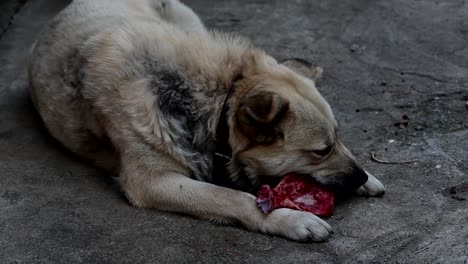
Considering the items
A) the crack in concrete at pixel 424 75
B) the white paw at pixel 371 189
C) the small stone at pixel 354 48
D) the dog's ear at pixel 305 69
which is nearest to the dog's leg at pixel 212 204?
the white paw at pixel 371 189

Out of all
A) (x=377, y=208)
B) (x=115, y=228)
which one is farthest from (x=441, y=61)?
(x=115, y=228)

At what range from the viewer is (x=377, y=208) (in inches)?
175

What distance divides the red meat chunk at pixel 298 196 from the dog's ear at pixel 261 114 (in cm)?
30

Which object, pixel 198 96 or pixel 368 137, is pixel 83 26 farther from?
pixel 368 137

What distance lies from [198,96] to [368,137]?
1.57 meters

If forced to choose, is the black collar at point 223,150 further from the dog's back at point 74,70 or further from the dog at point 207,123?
the dog's back at point 74,70

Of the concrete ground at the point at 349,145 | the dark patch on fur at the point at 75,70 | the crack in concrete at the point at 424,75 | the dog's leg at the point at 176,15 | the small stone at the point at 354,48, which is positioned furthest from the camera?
the small stone at the point at 354,48

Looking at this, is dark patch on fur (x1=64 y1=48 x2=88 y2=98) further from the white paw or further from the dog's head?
the white paw

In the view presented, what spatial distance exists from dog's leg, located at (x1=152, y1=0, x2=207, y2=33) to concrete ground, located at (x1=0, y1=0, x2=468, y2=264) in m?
1.15

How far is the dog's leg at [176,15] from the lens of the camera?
6.13 m

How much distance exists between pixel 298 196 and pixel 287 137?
370 millimetres

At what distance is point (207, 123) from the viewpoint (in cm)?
452

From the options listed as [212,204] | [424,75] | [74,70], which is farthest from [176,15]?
[212,204]

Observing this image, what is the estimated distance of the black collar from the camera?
14.6ft
